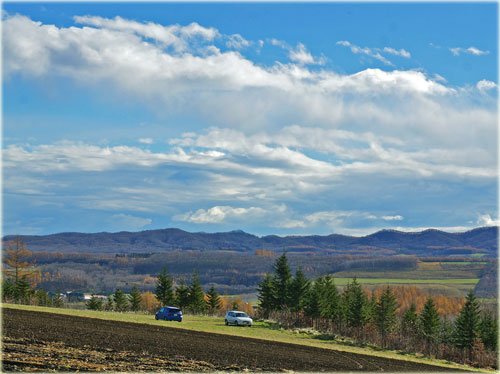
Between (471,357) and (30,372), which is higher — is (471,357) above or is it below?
below

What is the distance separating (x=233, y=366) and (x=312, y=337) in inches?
1463

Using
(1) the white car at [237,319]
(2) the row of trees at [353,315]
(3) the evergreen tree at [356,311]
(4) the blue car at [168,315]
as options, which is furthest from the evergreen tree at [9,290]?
(3) the evergreen tree at [356,311]

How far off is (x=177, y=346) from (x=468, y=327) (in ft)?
235

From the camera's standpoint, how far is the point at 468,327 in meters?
99.4

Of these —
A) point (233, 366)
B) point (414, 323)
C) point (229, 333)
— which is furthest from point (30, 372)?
point (414, 323)

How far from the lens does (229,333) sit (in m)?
55.4

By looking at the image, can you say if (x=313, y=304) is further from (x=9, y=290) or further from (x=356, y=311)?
(x=9, y=290)

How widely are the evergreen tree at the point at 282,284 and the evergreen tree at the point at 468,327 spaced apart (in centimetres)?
2748

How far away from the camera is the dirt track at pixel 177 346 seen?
113 feet

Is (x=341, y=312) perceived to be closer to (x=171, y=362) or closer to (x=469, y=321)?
(x=469, y=321)

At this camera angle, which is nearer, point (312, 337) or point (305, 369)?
point (305, 369)

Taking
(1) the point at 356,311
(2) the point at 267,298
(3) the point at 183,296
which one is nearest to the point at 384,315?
(1) the point at 356,311

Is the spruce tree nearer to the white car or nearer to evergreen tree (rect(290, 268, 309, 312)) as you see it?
evergreen tree (rect(290, 268, 309, 312))

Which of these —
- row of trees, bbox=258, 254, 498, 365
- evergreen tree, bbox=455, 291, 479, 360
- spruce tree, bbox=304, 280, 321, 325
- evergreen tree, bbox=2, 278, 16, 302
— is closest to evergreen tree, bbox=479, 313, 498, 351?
row of trees, bbox=258, 254, 498, 365
